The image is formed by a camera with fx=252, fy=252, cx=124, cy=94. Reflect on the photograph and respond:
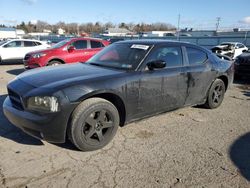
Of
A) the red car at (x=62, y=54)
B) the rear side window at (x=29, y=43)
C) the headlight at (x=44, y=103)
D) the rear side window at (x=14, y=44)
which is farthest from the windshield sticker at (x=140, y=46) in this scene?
the rear side window at (x=14, y=44)

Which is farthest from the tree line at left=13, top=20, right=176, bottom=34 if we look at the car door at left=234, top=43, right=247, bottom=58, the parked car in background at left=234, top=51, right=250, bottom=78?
the parked car in background at left=234, top=51, right=250, bottom=78

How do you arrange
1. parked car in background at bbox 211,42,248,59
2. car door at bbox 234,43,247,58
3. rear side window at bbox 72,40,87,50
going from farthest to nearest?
car door at bbox 234,43,247,58 < parked car in background at bbox 211,42,248,59 < rear side window at bbox 72,40,87,50

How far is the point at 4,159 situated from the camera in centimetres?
338

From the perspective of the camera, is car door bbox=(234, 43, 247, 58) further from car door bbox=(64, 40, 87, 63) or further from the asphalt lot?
the asphalt lot

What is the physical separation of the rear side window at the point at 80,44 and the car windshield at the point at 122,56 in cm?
537

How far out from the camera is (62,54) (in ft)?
31.8

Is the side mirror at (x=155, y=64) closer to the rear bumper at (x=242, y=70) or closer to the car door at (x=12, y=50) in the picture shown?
the rear bumper at (x=242, y=70)

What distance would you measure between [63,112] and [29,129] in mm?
539

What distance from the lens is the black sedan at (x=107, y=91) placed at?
3328 millimetres

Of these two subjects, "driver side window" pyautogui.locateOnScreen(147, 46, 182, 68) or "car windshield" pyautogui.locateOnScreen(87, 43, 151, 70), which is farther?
"driver side window" pyautogui.locateOnScreen(147, 46, 182, 68)

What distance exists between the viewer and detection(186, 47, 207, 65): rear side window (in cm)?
507

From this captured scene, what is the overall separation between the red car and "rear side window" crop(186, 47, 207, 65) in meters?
5.65

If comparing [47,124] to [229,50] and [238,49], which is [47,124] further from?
[238,49]

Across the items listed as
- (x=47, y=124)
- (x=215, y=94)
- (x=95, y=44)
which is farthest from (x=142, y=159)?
(x=95, y=44)
